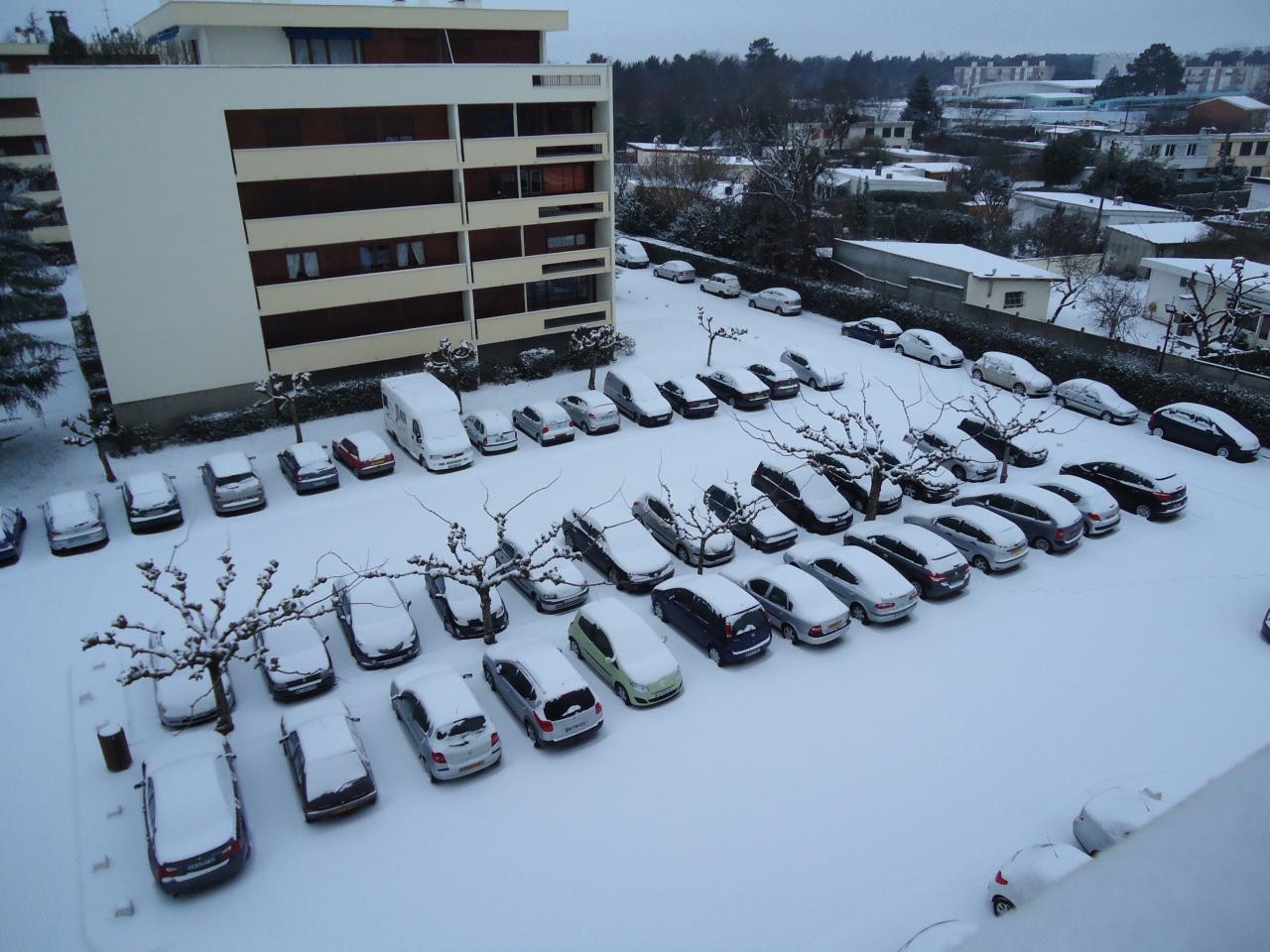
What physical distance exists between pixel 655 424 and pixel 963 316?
16.1m

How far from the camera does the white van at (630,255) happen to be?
154 feet

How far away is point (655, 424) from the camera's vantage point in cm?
2667

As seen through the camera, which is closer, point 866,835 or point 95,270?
point 866,835

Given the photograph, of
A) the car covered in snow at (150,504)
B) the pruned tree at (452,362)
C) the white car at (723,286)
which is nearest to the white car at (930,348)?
the white car at (723,286)

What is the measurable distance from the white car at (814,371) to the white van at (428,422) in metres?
12.5

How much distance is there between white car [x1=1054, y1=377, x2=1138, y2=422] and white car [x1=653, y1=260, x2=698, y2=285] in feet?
67.1

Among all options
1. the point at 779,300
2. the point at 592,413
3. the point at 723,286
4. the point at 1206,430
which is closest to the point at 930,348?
the point at 779,300

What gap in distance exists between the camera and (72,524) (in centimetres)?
1930

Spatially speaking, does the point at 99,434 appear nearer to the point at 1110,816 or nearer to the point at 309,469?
the point at 309,469

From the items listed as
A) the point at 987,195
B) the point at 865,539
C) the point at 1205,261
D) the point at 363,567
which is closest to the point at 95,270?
the point at 363,567

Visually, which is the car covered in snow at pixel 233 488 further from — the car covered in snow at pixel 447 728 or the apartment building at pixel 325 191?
the car covered in snow at pixel 447 728

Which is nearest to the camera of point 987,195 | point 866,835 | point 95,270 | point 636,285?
point 866,835

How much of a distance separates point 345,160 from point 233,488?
11129 millimetres

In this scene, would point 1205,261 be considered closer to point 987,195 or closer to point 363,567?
point 987,195
